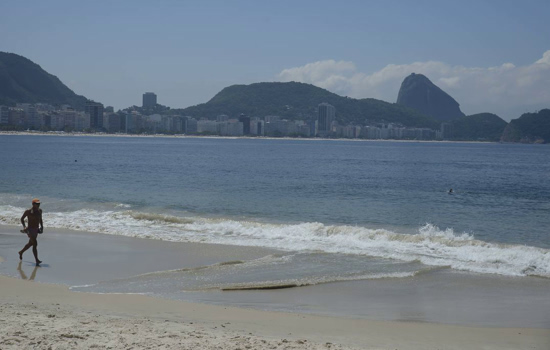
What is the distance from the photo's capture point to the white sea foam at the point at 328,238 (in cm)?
1582

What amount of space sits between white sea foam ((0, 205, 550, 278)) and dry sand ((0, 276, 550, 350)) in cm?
625

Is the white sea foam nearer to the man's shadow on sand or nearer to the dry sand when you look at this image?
the man's shadow on sand

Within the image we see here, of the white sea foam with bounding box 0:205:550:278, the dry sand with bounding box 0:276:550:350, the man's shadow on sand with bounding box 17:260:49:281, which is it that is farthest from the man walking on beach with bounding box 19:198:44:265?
the white sea foam with bounding box 0:205:550:278

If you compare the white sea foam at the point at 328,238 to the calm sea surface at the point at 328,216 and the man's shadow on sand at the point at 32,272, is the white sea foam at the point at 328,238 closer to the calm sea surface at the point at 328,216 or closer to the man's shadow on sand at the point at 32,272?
the calm sea surface at the point at 328,216

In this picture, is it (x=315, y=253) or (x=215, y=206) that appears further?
(x=215, y=206)

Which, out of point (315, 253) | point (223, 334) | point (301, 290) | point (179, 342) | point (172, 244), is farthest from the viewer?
point (172, 244)

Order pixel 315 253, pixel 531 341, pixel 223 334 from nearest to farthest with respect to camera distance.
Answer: pixel 223 334 → pixel 531 341 → pixel 315 253

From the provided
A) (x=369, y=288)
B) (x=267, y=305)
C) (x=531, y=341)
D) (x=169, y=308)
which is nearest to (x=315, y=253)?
(x=369, y=288)

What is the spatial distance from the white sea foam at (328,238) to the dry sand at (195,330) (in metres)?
6.25

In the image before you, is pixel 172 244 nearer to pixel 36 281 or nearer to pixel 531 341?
pixel 36 281

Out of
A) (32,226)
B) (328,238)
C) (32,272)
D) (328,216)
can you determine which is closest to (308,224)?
(328,238)

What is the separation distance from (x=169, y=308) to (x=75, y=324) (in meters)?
2.10

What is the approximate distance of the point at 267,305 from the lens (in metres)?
10.9

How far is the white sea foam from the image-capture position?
51.9 ft
